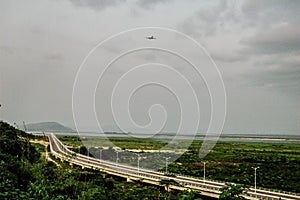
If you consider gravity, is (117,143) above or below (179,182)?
above

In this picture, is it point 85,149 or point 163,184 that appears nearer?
point 163,184

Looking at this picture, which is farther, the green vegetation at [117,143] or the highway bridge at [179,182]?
the green vegetation at [117,143]

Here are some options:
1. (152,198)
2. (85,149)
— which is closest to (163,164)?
(85,149)

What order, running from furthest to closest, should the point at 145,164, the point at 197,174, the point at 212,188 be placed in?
the point at 145,164, the point at 197,174, the point at 212,188

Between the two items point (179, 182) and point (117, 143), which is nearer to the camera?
point (179, 182)

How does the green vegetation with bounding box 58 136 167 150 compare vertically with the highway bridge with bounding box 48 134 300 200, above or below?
above

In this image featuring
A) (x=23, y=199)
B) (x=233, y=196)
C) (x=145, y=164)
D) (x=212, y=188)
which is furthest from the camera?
(x=145, y=164)

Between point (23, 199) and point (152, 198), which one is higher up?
point (23, 199)

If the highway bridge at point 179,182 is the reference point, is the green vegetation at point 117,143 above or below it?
above

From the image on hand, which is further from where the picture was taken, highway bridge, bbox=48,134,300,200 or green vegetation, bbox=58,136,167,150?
green vegetation, bbox=58,136,167,150

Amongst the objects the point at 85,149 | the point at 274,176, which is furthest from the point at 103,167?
the point at 85,149

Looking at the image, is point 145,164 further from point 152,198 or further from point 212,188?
point 152,198
